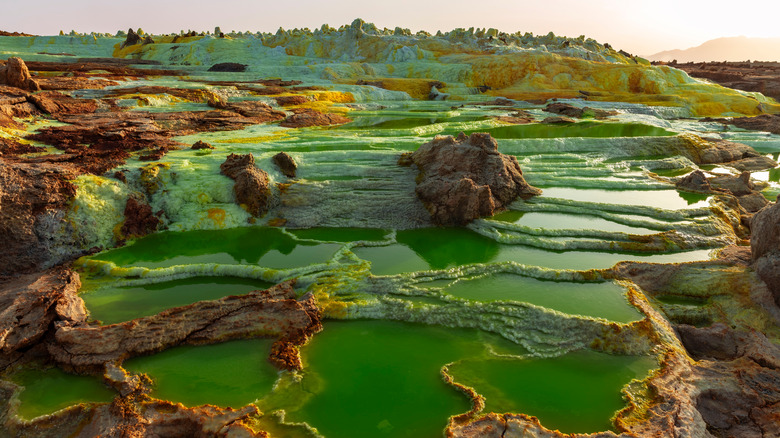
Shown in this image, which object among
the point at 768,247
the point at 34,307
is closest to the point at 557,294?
the point at 768,247

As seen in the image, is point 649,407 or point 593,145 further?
point 593,145

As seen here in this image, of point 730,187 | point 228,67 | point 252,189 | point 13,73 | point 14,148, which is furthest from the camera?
point 228,67

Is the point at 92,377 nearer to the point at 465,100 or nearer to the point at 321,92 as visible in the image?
the point at 321,92

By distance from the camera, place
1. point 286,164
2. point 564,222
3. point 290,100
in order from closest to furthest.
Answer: point 564,222 → point 286,164 → point 290,100

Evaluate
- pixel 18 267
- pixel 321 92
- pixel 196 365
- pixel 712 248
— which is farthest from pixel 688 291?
pixel 321 92

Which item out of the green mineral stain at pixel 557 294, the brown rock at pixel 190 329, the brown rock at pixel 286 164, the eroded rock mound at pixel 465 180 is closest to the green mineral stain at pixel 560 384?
the green mineral stain at pixel 557 294

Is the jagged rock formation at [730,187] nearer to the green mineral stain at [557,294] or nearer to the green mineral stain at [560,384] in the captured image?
the green mineral stain at [557,294]

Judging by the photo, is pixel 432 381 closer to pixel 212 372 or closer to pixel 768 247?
pixel 212 372
